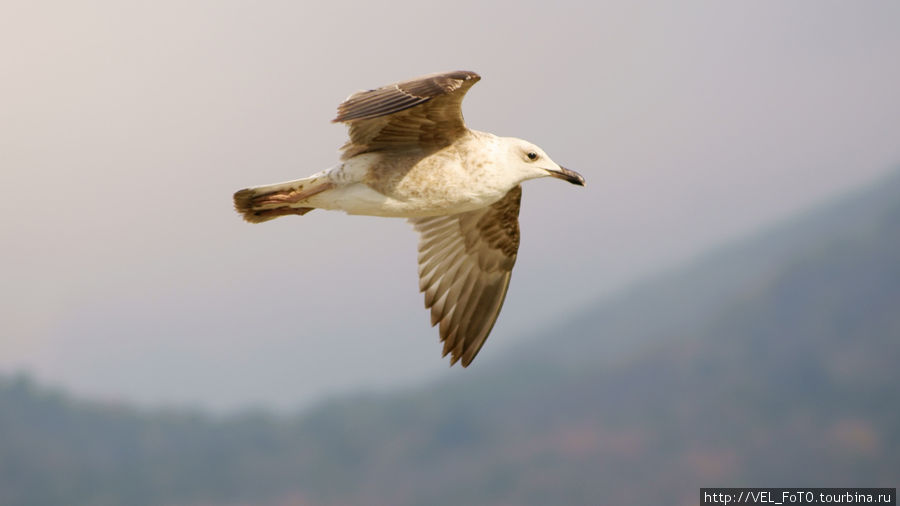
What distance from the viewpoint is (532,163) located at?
22.5 feet

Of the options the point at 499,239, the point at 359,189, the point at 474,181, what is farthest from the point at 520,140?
the point at 499,239

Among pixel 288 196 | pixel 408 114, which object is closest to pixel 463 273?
pixel 288 196

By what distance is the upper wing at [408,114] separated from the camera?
6.11 metres

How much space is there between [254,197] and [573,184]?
196 centimetres

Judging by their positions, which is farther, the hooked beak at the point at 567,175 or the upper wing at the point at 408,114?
the hooked beak at the point at 567,175

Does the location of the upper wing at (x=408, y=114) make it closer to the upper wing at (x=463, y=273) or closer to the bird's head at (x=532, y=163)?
the bird's head at (x=532, y=163)

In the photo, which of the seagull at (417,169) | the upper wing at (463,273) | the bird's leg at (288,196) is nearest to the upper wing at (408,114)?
the seagull at (417,169)

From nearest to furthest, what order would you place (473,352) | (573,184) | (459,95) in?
(459,95), (573,184), (473,352)

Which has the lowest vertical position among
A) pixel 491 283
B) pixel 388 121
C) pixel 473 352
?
pixel 473 352

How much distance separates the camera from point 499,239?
325 inches

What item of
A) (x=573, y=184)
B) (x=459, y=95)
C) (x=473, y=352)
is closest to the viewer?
Answer: (x=459, y=95)

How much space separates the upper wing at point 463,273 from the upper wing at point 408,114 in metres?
1.49

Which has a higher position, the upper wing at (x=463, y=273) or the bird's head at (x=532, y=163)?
the bird's head at (x=532, y=163)

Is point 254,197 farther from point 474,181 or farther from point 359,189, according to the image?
point 474,181
